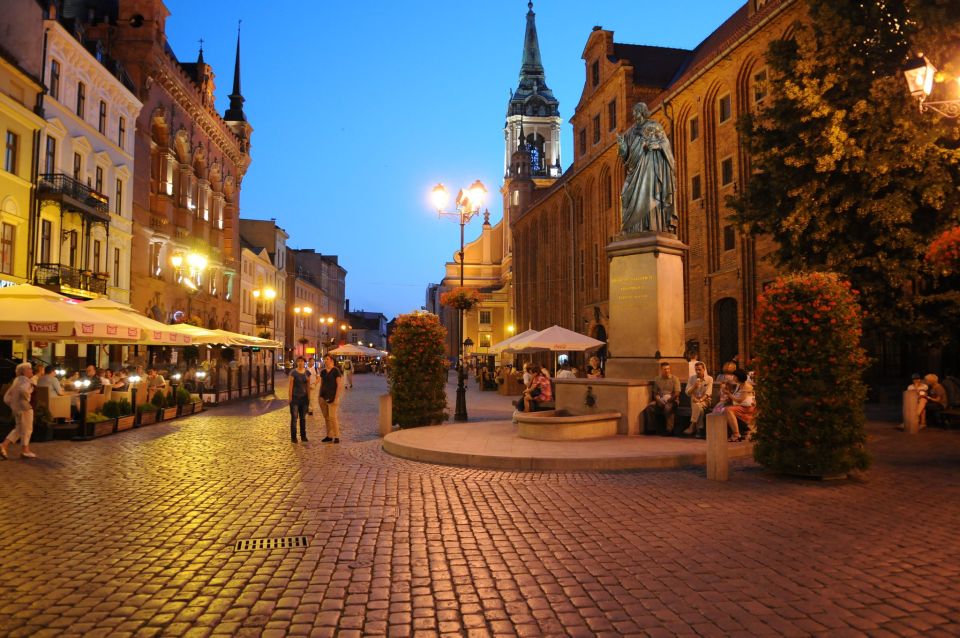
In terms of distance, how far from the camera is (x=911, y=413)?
50.1 ft

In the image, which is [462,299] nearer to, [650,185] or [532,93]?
[650,185]

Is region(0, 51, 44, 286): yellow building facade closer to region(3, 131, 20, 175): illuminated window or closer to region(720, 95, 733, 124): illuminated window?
region(3, 131, 20, 175): illuminated window

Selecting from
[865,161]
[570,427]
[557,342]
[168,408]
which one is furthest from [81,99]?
[865,161]

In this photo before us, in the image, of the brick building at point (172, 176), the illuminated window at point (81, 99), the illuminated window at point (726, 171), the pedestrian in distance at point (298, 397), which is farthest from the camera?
the brick building at point (172, 176)

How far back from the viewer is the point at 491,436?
44.3 ft

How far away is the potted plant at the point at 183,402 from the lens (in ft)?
68.8

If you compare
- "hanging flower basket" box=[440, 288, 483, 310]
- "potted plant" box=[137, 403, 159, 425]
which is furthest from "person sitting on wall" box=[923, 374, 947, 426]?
"potted plant" box=[137, 403, 159, 425]

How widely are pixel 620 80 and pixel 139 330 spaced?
31233 mm

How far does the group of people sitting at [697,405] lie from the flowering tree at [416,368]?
4.75 m

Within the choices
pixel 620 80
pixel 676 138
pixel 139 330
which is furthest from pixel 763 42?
pixel 139 330

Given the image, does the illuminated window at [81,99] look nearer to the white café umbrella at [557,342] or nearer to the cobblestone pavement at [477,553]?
the white café umbrella at [557,342]

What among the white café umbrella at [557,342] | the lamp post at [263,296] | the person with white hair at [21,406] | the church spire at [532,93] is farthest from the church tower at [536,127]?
the person with white hair at [21,406]

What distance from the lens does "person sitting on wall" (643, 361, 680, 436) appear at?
13.0 m

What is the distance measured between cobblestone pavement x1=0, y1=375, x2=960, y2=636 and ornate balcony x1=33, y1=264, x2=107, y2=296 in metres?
18.8
